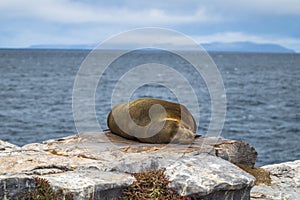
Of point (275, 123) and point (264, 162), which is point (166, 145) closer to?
point (264, 162)

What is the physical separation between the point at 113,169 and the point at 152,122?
2.75 m

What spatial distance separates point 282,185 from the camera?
409 inches

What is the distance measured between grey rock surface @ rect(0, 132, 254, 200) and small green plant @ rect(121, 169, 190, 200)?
0.12 m

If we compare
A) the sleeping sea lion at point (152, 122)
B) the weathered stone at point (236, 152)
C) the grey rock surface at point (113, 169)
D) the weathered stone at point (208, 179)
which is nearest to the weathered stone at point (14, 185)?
the grey rock surface at point (113, 169)

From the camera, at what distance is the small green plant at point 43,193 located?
7156 millimetres

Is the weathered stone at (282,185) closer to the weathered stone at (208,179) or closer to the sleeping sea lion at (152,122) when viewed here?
the weathered stone at (208,179)

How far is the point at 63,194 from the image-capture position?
720cm

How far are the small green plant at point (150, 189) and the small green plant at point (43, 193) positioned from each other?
1.07 m

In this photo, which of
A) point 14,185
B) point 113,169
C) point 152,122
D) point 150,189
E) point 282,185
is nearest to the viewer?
point 14,185

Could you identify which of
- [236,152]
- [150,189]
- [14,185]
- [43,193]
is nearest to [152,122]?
[236,152]

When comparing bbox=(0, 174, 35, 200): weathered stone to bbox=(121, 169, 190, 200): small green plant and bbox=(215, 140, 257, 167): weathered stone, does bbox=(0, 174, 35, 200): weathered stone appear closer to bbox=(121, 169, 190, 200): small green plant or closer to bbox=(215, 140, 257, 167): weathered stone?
bbox=(121, 169, 190, 200): small green plant

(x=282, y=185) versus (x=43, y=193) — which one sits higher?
(x=43, y=193)

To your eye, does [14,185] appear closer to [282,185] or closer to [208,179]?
[208,179]

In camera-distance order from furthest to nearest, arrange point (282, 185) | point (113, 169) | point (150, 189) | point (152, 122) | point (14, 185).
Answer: point (152, 122), point (282, 185), point (113, 169), point (150, 189), point (14, 185)
